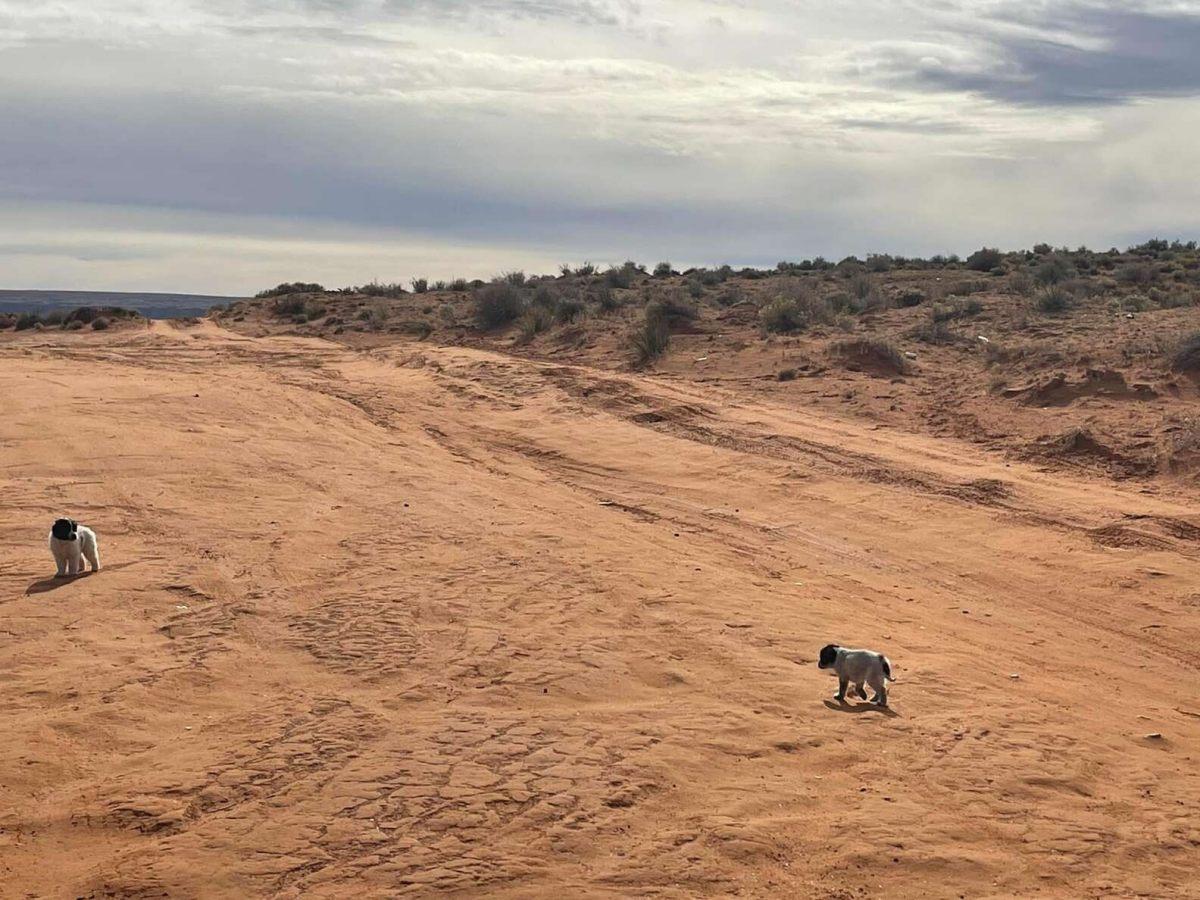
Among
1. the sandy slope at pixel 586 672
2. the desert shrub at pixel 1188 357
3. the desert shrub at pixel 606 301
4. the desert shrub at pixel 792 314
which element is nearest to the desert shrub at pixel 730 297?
the desert shrub at pixel 606 301

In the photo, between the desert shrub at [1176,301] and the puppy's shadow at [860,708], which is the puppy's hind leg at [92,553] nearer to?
the puppy's shadow at [860,708]

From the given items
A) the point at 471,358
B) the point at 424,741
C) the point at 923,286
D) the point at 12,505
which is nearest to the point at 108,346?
the point at 471,358

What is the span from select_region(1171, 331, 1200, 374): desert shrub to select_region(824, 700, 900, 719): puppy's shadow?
1265 cm

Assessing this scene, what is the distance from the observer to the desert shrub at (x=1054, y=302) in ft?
84.8

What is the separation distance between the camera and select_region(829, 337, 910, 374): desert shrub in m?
21.9

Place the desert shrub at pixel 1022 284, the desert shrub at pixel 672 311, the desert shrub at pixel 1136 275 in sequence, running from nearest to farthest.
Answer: the desert shrub at pixel 672 311 → the desert shrub at pixel 1022 284 → the desert shrub at pixel 1136 275

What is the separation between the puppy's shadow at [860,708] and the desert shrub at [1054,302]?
65.6 ft

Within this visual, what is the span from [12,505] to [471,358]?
536 inches

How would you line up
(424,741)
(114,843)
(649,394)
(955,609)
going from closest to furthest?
(114,843) → (424,741) → (955,609) → (649,394)

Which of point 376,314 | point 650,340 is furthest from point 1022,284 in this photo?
point 376,314

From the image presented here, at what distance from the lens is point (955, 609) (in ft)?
35.0

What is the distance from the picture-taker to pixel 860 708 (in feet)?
25.9

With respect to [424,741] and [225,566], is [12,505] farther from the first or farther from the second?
[424,741]

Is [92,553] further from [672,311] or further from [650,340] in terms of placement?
[672,311]
